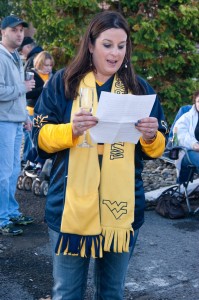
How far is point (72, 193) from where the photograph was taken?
9.53ft

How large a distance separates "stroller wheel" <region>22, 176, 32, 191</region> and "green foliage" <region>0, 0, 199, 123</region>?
123 inches

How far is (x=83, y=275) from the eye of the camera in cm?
307

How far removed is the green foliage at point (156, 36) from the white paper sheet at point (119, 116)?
7.01m

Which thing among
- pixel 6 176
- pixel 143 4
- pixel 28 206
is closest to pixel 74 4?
pixel 143 4

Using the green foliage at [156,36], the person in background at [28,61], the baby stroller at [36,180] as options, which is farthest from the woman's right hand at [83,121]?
the green foliage at [156,36]

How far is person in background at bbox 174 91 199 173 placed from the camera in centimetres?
701

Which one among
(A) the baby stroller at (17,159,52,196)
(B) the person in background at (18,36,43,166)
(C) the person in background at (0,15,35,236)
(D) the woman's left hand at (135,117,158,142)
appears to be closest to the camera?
(D) the woman's left hand at (135,117,158,142)

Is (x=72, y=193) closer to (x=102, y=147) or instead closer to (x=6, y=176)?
(x=102, y=147)

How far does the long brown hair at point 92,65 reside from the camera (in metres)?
2.91

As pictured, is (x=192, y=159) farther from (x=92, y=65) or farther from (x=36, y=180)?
(x=92, y=65)

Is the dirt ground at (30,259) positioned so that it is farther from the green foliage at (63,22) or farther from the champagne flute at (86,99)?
the green foliage at (63,22)

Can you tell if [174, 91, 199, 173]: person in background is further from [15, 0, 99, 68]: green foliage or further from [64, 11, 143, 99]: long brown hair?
[64, 11, 143, 99]: long brown hair

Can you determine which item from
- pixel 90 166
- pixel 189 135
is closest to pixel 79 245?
pixel 90 166

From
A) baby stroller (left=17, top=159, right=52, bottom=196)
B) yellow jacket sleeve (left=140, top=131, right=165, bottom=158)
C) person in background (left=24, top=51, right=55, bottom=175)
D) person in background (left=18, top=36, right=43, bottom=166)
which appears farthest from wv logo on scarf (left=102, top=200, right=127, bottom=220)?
person in background (left=18, top=36, right=43, bottom=166)
